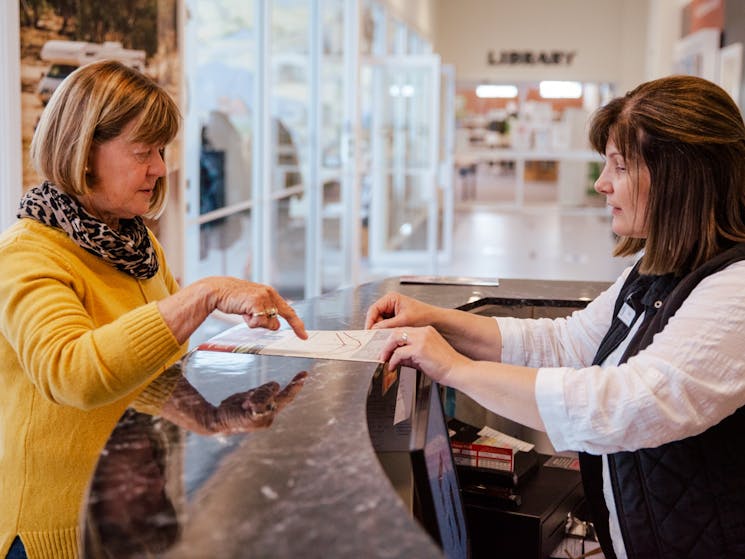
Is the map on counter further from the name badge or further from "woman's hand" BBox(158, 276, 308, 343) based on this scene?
the name badge

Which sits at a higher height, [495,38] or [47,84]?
[495,38]

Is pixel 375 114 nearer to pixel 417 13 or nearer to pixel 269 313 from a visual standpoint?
pixel 417 13

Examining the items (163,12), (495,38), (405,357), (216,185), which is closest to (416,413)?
(405,357)

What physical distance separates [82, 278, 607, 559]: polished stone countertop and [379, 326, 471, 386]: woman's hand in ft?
0.34

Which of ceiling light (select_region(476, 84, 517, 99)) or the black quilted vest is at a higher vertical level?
ceiling light (select_region(476, 84, 517, 99))

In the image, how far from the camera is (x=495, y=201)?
20.7 m

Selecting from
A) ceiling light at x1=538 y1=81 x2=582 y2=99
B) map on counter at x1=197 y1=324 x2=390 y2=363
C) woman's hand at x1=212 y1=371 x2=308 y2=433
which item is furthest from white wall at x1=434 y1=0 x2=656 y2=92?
woman's hand at x1=212 y1=371 x2=308 y2=433

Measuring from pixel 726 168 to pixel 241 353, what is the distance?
→ 1058mm

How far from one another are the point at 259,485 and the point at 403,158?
1013 cm

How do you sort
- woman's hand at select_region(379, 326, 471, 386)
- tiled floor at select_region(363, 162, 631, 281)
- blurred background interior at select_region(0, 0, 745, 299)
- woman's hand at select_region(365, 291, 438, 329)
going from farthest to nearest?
tiled floor at select_region(363, 162, 631, 281) → blurred background interior at select_region(0, 0, 745, 299) → woman's hand at select_region(365, 291, 438, 329) → woman's hand at select_region(379, 326, 471, 386)

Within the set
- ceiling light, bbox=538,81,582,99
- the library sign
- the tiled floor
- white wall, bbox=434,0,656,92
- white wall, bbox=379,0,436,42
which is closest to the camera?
the tiled floor

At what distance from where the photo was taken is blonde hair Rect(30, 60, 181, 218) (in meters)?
1.98

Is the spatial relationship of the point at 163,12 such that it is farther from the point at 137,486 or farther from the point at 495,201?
the point at 495,201

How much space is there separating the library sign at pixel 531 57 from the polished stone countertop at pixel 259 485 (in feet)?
59.6
